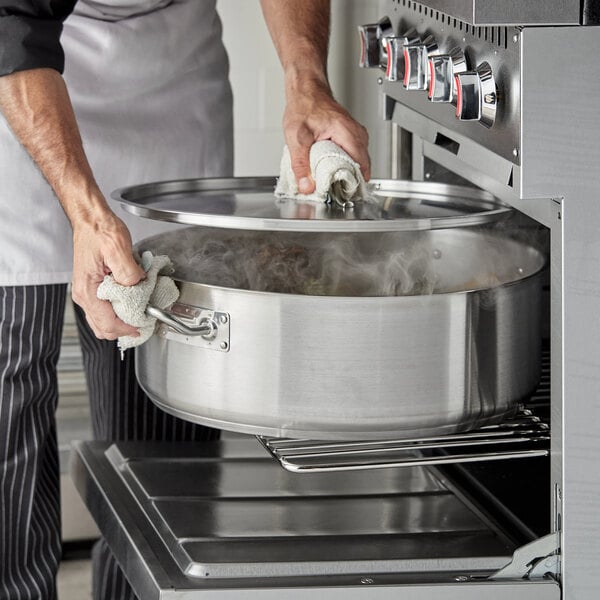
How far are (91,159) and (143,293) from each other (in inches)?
23.1

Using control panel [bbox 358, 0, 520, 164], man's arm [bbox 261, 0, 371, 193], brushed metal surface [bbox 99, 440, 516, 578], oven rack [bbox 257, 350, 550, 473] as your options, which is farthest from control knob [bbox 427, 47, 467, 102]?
brushed metal surface [bbox 99, 440, 516, 578]

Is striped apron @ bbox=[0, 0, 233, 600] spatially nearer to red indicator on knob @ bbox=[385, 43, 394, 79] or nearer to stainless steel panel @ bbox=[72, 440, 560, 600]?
stainless steel panel @ bbox=[72, 440, 560, 600]

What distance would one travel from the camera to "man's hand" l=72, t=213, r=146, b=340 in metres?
1.32

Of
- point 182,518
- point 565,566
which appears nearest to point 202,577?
point 182,518

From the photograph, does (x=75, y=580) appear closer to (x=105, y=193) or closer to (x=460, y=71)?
(x=105, y=193)

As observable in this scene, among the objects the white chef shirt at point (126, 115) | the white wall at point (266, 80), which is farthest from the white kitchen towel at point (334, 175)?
the white wall at point (266, 80)

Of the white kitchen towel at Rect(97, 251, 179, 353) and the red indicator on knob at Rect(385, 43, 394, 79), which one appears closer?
the white kitchen towel at Rect(97, 251, 179, 353)

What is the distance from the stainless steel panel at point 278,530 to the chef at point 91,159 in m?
0.15

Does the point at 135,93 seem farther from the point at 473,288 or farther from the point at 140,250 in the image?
the point at 473,288

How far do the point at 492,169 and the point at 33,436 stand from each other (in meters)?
0.84

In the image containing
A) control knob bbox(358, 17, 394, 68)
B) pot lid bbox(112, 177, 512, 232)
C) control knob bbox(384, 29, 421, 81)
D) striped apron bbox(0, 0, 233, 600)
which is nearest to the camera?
pot lid bbox(112, 177, 512, 232)

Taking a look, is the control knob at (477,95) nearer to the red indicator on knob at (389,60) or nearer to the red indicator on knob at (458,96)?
the red indicator on knob at (458,96)

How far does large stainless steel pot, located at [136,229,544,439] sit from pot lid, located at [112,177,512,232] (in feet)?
0.25

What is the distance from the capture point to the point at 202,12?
194cm
